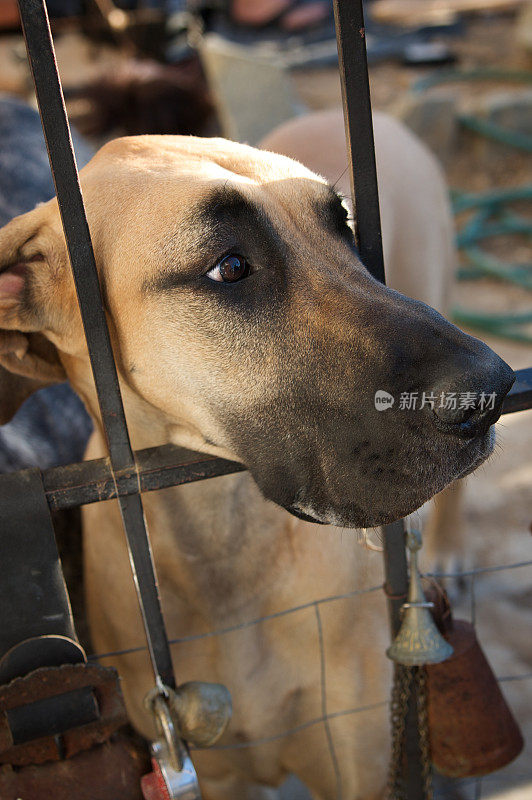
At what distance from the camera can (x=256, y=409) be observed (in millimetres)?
1411

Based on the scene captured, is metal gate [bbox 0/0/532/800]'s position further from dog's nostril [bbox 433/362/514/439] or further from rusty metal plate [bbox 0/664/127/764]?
dog's nostril [bbox 433/362/514/439]

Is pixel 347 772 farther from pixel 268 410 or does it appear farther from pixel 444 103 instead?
pixel 444 103

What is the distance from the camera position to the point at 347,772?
1.97 meters

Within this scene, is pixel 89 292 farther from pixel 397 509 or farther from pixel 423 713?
pixel 423 713

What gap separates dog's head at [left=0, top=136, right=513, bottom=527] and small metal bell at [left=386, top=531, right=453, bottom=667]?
16 centimetres

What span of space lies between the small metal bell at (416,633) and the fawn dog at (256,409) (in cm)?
16

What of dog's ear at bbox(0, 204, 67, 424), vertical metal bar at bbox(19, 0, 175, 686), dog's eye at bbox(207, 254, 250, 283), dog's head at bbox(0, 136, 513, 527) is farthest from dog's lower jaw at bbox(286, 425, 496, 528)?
dog's ear at bbox(0, 204, 67, 424)

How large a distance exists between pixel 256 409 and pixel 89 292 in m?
0.35

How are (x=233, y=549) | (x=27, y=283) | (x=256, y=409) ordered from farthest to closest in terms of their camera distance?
(x=233, y=549), (x=27, y=283), (x=256, y=409)

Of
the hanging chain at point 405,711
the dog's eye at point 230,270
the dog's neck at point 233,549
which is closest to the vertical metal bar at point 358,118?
the dog's eye at point 230,270

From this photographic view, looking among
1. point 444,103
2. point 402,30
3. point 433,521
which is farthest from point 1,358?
point 402,30

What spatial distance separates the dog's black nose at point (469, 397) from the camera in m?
1.20

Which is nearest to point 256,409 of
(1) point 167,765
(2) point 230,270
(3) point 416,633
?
(2) point 230,270

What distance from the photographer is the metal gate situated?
1.17 metres
